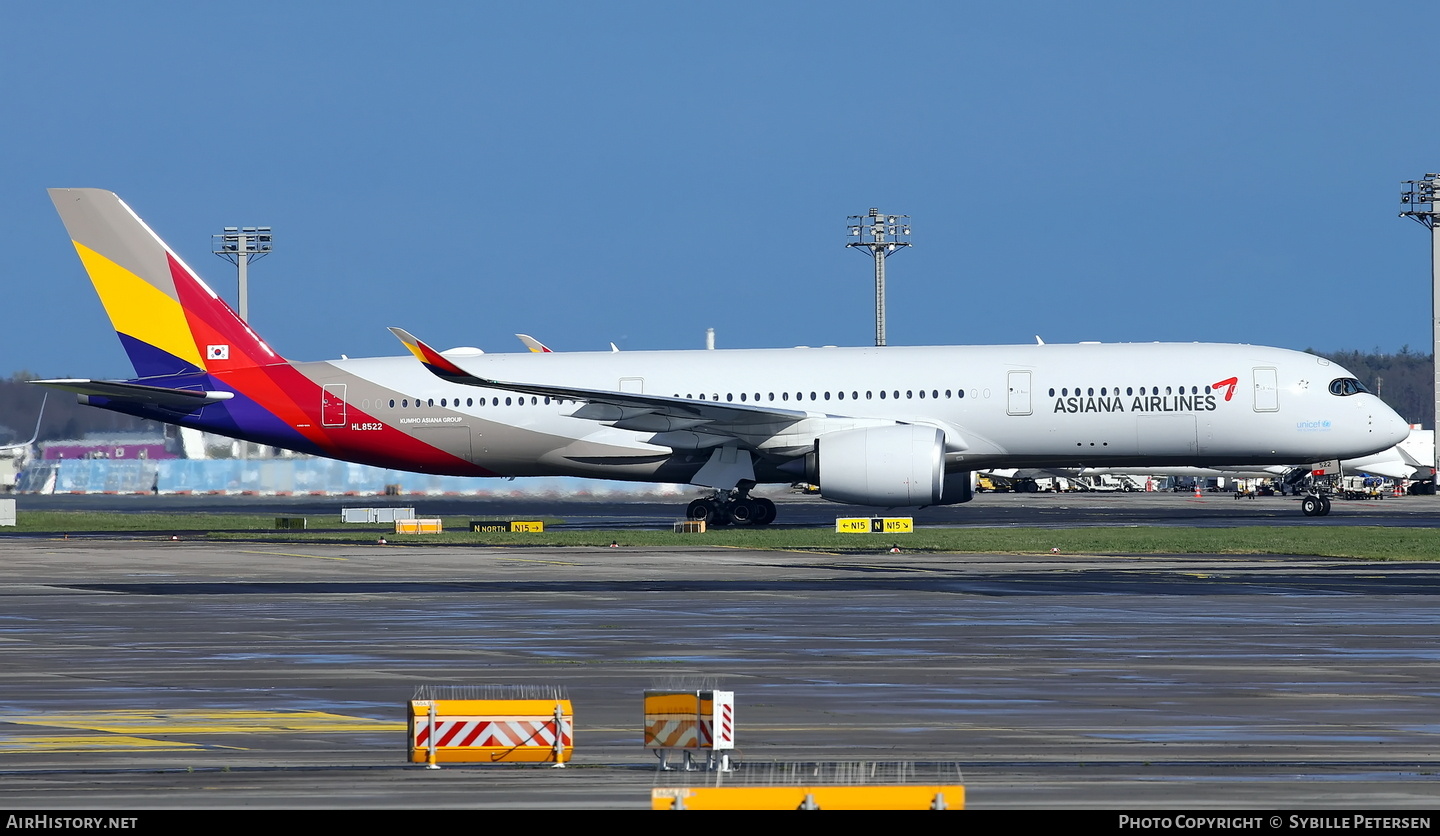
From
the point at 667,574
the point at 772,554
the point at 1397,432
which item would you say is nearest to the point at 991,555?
the point at 772,554

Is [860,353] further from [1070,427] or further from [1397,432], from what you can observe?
[1397,432]

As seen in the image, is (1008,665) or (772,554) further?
(772,554)

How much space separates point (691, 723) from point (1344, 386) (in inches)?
1386

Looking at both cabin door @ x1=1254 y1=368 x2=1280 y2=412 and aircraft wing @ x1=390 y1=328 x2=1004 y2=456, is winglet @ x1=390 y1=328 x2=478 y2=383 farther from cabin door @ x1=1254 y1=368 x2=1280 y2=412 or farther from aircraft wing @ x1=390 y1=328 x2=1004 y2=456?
cabin door @ x1=1254 y1=368 x2=1280 y2=412

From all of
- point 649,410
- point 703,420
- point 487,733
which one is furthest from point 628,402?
point 487,733

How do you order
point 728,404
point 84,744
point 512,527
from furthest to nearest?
point 512,527 < point 728,404 < point 84,744

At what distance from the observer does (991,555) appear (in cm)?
3253

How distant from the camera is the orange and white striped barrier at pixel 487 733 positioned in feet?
33.9

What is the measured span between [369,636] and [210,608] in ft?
15.0

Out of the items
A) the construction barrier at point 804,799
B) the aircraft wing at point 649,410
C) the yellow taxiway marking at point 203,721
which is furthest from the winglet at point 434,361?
the construction barrier at point 804,799

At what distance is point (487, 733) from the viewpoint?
10406 mm

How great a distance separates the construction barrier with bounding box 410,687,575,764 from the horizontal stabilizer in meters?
32.6

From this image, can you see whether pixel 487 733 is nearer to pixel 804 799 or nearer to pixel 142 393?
pixel 804 799

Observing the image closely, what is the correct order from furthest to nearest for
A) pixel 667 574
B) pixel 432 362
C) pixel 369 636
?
pixel 432 362 < pixel 667 574 < pixel 369 636
